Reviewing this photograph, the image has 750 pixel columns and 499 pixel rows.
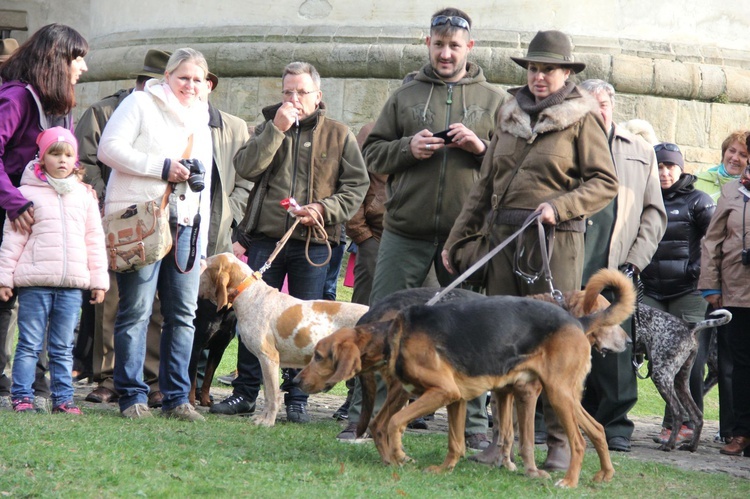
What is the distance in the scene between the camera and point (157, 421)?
24.1 feet

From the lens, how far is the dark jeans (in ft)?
28.1

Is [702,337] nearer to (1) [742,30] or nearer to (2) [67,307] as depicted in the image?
(2) [67,307]

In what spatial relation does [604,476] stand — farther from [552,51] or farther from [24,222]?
[24,222]

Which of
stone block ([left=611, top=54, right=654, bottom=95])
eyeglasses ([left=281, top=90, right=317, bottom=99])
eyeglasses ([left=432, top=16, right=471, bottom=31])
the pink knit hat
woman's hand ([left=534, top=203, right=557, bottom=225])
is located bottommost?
woman's hand ([left=534, top=203, right=557, bottom=225])

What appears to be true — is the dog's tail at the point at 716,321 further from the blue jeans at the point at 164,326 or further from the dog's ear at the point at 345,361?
the blue jeans at the point at 164,326

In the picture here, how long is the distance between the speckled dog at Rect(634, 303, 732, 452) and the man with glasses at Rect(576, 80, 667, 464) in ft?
0.70

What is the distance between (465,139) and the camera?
755 centimetres

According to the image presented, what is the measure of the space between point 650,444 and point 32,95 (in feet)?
17.9

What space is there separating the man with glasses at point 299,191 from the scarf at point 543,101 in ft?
6.30

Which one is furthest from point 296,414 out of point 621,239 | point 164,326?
point 621,239

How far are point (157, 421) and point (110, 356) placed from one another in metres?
1.84

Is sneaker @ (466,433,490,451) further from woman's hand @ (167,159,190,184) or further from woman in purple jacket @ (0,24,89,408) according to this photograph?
woman in purple jacket @ (0,24,89,408)

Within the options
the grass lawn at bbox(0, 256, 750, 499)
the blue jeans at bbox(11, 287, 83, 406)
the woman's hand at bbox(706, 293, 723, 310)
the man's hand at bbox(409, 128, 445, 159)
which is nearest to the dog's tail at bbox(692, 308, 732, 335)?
the woman's hand at bbox(706, 293, 723, 310)

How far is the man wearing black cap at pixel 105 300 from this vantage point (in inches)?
348
